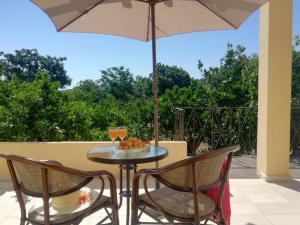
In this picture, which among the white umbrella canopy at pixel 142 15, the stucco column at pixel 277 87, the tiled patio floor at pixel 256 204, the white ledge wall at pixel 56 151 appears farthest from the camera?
the white ledge wall at pixel 56 151

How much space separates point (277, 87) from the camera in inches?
155

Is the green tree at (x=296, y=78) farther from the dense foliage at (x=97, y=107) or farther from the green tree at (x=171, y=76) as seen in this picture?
the green tree at (x=171, y=76)

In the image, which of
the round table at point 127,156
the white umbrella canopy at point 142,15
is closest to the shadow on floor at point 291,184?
the white umbrella canopy at point 142,15

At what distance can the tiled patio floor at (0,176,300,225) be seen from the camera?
272cm

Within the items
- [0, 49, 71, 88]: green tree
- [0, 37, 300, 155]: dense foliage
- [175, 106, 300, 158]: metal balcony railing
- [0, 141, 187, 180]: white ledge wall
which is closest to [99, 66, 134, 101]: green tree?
[0, 49, 71, 88]: green tree

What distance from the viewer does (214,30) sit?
10.0ft

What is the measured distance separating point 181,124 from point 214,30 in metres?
2.31

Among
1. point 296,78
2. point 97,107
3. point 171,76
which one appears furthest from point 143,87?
point 296,78

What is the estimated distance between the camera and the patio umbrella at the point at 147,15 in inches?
97.3

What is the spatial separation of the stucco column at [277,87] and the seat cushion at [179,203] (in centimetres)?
228

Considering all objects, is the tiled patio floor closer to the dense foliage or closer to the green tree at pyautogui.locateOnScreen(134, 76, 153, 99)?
the dense foliage

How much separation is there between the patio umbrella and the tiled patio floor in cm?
105

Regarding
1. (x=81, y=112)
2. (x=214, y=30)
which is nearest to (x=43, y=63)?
(x=81, y=112)

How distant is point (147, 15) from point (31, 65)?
2797cm
